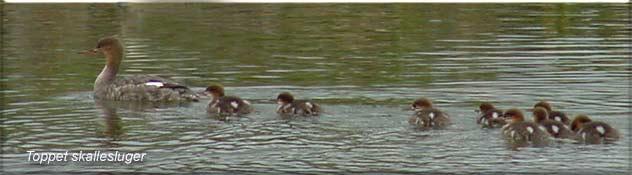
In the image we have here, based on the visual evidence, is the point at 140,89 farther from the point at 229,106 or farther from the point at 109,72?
the point at 229,106

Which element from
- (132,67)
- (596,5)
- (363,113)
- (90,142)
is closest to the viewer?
(90,142)

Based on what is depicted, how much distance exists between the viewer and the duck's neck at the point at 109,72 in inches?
430

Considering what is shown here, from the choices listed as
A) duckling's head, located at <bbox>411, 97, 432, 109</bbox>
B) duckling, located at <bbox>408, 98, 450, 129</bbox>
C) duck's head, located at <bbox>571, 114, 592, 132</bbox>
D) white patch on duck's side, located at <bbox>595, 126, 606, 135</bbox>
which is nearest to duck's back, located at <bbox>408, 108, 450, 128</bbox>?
duckling, located at <bbox>408, 98, 450, 129</bbox>

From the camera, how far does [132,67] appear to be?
12.5 meters

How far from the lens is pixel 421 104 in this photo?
9.64 metres

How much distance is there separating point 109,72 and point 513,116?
137 inches

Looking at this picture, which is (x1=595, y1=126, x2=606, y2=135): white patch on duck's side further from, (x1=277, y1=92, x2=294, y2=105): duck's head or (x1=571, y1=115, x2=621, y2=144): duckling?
(x1=277, y1=92, x2=294, y2=105): duck's head

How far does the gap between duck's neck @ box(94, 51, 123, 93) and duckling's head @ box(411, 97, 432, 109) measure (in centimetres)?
244

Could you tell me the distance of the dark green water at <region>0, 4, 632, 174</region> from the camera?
27.2 feet

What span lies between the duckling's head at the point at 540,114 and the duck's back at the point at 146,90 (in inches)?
102

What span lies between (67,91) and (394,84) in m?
2.40

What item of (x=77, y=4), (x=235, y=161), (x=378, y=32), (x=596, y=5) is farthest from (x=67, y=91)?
(x=596, y=5)

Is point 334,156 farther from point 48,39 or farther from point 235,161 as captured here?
point 48,39

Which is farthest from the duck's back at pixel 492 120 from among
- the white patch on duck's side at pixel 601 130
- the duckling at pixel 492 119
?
the white patch on duck's side at pixel 601 130
